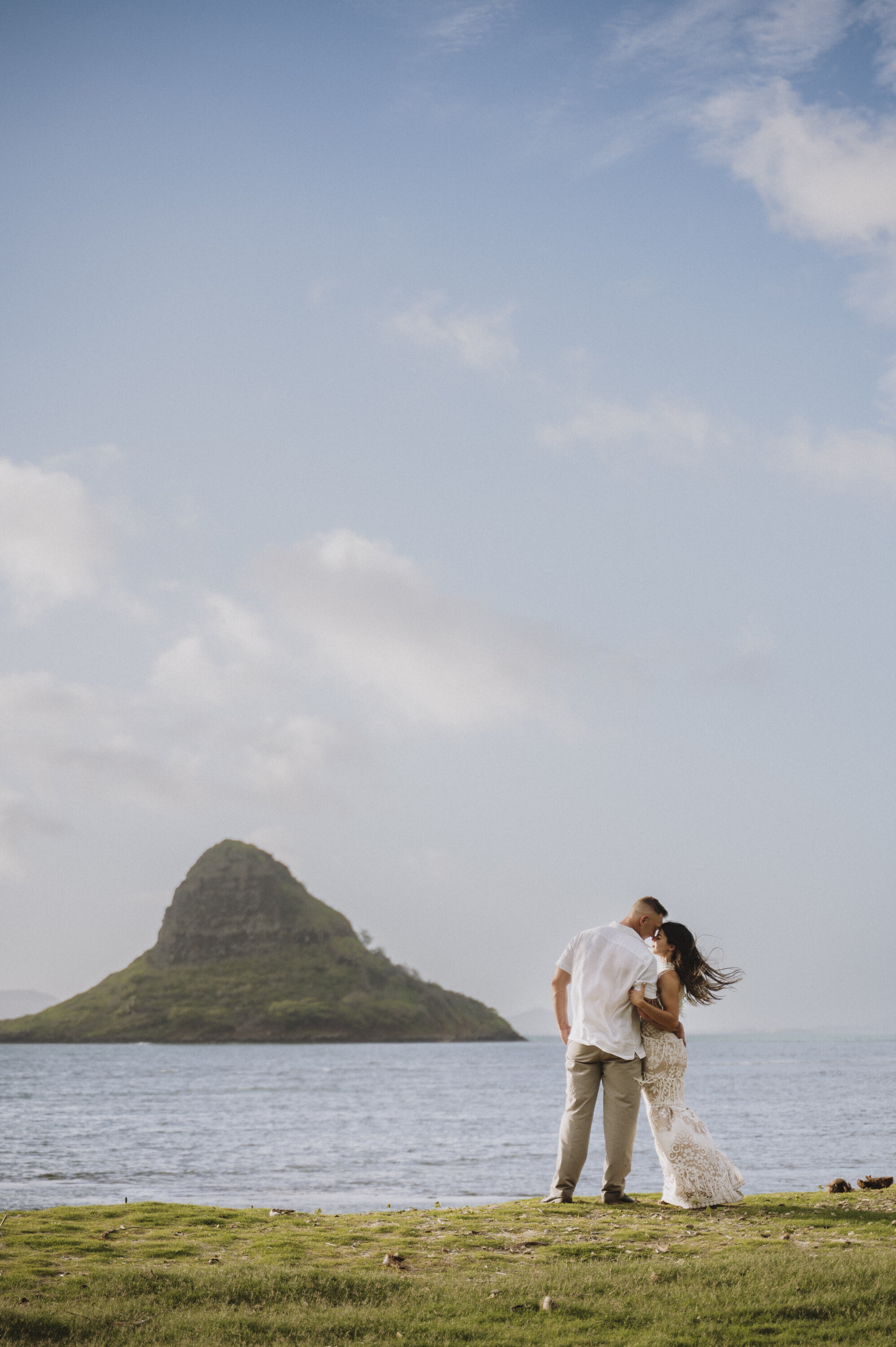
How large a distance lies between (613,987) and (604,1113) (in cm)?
139

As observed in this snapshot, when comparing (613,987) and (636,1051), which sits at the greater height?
(613,987)

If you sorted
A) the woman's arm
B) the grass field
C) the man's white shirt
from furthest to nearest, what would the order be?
1. the man's white shirt
2. the woman's arm
3. the grass field

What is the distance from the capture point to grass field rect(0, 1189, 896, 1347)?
22.0 ft

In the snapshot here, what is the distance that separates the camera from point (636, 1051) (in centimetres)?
1162

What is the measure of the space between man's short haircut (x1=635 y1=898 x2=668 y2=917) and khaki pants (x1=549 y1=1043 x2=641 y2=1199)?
1575mm

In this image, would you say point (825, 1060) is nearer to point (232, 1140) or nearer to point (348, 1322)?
point (232, 1140)

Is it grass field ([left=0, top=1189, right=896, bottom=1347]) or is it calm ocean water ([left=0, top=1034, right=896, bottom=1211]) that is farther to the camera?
calm ocean water ([left=0, top=1034, right=896, bottom=1211])

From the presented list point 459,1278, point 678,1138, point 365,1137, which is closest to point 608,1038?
point 678,1138

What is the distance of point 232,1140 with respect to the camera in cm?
3872

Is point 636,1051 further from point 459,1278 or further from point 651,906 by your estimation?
point 459,1278

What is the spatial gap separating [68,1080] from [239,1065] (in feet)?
145

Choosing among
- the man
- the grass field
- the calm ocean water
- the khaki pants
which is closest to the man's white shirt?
the man

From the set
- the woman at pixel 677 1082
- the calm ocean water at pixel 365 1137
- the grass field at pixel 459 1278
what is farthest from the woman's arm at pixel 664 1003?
the calm ocean water at pixel 365 1137

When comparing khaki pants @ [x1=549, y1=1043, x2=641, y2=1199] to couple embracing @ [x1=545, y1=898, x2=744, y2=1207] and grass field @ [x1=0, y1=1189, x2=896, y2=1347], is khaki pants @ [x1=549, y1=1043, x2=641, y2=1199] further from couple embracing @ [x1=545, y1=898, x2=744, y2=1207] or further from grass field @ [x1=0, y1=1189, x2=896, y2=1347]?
grass field @ [x1=0, y1=1189, x2=896, y2=1347]
